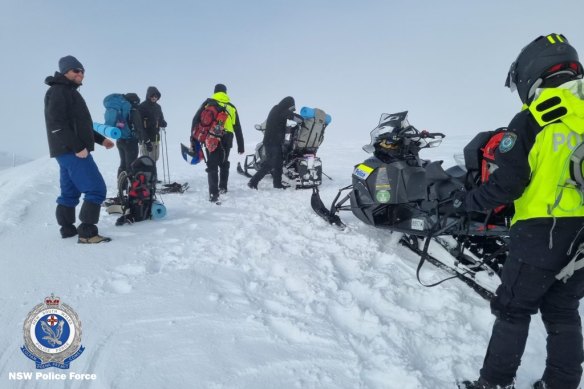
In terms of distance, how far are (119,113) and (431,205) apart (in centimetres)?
563

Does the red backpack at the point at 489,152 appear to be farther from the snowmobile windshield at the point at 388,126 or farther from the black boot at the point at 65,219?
the black boot at the point at 65,219

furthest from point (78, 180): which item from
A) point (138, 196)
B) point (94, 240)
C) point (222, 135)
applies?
point (222, 135)

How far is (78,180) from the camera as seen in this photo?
363 centimetres

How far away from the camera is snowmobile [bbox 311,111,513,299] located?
2.74m

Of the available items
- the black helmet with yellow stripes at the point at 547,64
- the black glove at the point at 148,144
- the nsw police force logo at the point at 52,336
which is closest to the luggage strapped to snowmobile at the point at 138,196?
the nsw police force logo at the point at 52,336

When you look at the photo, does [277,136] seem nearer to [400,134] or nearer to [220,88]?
[220,88]

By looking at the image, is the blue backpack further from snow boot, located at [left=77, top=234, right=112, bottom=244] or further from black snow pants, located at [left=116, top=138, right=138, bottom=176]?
snow boot, located at [left=77, top=234, right=112, bottom=244]

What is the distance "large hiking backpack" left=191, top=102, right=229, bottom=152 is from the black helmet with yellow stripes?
15.6ft

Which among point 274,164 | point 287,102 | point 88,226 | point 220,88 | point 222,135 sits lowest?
point 88,226

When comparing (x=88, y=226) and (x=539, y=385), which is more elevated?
(x=88, y=226)

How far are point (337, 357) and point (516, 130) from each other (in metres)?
1.59

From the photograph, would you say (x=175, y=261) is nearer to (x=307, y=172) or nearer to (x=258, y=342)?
(x=258, y=342)

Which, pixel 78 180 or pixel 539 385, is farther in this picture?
pixel 78 180

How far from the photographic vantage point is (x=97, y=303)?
95.0 inches
